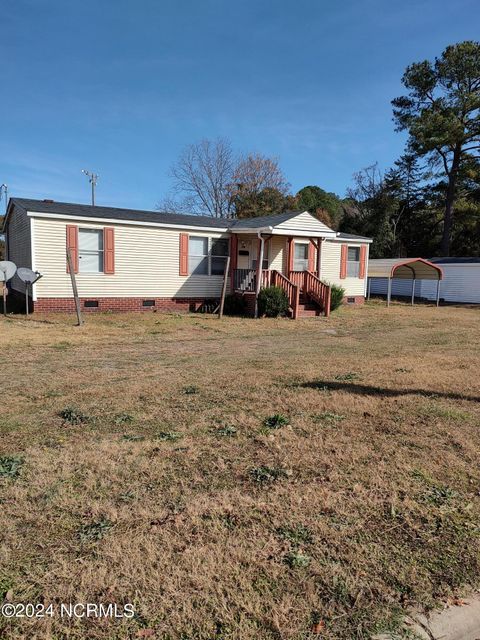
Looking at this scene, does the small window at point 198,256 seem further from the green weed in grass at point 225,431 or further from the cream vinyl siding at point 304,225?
the green weed in grass at point 225,431

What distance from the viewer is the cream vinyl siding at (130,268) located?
1336cm

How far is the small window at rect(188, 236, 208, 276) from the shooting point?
15.7 m

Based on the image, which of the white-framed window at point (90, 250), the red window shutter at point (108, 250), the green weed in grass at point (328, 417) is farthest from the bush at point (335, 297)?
the green weed in grass at point (328, 417)

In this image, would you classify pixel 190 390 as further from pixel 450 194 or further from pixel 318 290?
pixel 450 194

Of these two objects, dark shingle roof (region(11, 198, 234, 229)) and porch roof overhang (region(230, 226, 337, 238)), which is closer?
dark shingle roof (region(11, 198, 234, 229))

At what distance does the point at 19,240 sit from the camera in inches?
624

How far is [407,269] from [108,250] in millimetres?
16083

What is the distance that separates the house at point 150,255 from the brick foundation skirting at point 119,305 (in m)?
0.03

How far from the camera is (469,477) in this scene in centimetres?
333

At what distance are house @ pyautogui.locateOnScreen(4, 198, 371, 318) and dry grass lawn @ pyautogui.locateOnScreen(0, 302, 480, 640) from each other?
786 centimetres

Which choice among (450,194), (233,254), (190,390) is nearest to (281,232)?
(233,254)

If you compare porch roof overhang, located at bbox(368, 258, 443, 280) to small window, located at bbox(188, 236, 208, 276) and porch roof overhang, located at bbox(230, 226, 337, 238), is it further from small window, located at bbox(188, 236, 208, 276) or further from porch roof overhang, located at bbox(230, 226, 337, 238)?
small window, located at bbox(188, 236, 208, 276)

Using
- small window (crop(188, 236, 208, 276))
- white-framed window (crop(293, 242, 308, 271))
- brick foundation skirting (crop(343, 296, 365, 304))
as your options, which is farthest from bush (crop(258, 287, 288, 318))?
brick foundation skirting (crop(343, 296, 365, 304))

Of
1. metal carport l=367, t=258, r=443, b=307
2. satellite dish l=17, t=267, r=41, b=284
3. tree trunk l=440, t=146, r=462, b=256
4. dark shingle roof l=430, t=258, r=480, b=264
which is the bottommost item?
satellite dish l=17, t=267, r=41, b=284
